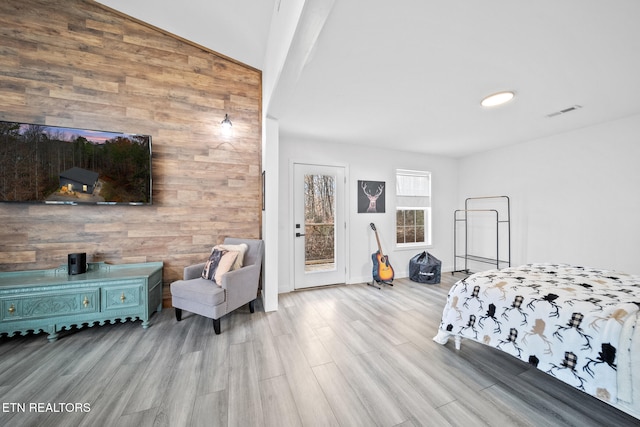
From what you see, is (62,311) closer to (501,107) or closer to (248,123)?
(248,123)

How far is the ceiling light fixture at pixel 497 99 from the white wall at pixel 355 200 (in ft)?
6.09

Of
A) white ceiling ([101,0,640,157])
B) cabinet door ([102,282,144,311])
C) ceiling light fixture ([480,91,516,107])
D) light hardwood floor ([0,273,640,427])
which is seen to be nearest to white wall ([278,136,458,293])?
white ceiling ([101,0,640,157])

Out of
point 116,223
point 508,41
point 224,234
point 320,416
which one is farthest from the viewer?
point 224,234

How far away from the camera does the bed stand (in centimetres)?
123

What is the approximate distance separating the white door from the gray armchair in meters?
0.98

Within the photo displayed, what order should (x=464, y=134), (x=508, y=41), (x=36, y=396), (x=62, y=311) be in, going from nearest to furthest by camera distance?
(x=36, y=396) < (x=508, y=41) < (x=62, y=311) < (x=464, y=134)

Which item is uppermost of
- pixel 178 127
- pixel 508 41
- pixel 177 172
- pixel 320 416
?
pixel 508 41

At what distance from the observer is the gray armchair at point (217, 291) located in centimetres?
221

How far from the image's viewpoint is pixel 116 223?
2576mm

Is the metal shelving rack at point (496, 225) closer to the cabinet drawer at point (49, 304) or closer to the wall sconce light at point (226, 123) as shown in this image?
the wall sconce light at point (226, 123)

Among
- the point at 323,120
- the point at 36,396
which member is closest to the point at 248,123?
the point at 323,120

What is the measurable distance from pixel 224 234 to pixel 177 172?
3.16 ft

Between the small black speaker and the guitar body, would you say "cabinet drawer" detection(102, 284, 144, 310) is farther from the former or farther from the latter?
the guitar body

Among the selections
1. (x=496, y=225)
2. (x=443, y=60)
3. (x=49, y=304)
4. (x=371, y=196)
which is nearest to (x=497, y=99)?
(x=443, y=60)
